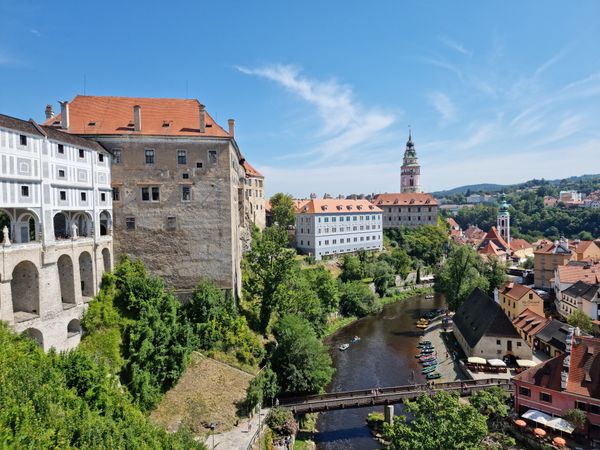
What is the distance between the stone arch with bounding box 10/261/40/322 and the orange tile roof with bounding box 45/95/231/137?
11643 millimetres

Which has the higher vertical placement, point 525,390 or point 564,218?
point 564,218

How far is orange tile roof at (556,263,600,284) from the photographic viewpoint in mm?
48181

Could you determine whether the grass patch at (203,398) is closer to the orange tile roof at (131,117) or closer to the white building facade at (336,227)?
the orange tile roof at (131,117)

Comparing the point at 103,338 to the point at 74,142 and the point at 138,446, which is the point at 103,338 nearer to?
the point at 138,446

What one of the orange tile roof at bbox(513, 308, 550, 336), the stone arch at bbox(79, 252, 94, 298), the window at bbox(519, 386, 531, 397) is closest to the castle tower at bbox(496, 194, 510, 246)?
the orange tile roof at bbox(513, 308, 550, 336)

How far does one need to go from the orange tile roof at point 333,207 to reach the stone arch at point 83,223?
41915mm

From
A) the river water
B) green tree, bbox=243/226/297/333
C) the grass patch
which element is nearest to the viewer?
the grass patch

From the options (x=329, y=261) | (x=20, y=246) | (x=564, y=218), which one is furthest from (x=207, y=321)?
(x=564, y=218)

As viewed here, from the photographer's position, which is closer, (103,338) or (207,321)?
(103,338)

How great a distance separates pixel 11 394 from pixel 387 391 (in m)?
22.9

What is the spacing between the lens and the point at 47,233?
23.2 m

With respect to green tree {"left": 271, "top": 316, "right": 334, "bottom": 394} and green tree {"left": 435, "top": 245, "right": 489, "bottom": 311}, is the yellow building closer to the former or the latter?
green tree {"left": 435, "top": 245, "right": 489, "bottom": 311}

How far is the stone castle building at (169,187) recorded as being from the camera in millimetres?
29859

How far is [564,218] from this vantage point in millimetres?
128625
